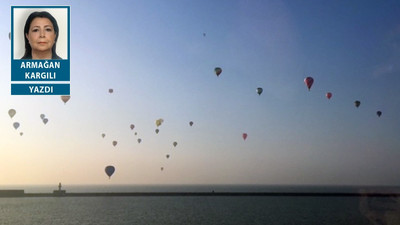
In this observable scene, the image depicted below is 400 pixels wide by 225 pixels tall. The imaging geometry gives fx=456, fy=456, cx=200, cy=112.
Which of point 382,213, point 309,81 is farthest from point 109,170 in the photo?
point 382,213

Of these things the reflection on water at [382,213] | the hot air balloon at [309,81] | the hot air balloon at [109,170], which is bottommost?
the reflection on water at [382,213]

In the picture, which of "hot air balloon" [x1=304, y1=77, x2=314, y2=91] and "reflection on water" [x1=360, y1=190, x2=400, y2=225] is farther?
"reflection on water" [x1=360, y1=190, x2=400, y2=225]

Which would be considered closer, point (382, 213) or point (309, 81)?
point (309, 81)

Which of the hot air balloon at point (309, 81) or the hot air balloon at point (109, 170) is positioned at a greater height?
the hot air balloon at point (309, 81)

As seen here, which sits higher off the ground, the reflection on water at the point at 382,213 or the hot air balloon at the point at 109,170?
the hot air balloon at the point at 109,170

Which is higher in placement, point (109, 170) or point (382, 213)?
point (109, 170)

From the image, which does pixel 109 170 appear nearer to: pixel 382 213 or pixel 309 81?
pixel 309 81

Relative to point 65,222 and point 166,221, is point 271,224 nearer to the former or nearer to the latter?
point 166,221

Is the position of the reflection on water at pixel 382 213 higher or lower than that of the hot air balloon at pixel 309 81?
lower

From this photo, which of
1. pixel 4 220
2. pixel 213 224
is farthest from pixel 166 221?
pixel 4 220

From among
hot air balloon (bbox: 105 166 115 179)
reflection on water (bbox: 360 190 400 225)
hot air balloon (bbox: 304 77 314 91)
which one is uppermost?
hot air balloon (bbox: 304 77 314 91)

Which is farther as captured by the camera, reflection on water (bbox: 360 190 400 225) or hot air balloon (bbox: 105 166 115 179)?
reflection on water (bbox: 360 190 400 225)

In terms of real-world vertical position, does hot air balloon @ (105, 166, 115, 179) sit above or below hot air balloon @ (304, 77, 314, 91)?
below

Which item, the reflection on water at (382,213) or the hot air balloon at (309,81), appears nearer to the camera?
the hot air balloon at (309,81)
